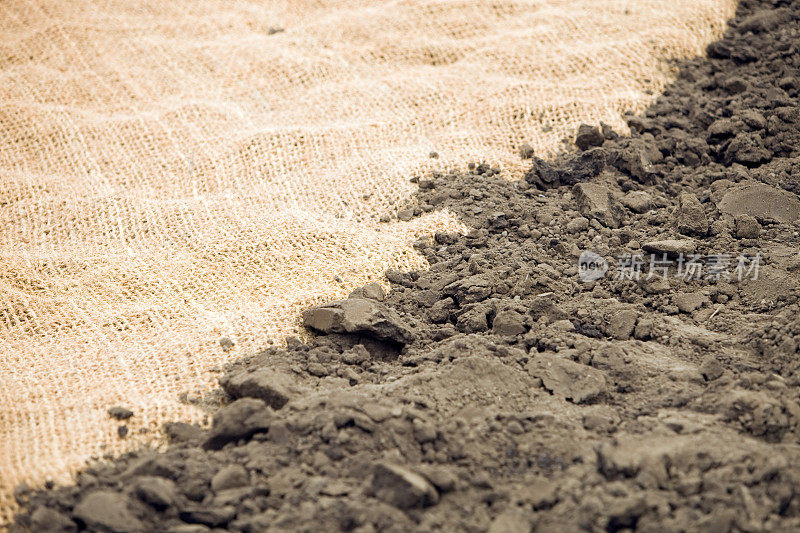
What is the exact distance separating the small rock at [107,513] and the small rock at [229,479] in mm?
213

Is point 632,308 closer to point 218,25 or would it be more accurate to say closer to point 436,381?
point 436,381

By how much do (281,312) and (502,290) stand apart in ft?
2.77

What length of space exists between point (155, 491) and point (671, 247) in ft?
6.91

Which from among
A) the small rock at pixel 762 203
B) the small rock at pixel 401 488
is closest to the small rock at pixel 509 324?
the small rock at pixel 401 488

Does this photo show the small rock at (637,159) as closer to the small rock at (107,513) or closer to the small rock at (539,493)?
the small rock at (539,493)

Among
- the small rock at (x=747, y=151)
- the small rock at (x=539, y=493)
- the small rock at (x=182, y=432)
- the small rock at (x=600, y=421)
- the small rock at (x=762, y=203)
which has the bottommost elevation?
the small rock at (x=182, y=432)

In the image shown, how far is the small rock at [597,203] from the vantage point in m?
3.31

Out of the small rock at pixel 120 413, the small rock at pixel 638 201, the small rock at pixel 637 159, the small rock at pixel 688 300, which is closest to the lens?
the small rock at pixel 120 413

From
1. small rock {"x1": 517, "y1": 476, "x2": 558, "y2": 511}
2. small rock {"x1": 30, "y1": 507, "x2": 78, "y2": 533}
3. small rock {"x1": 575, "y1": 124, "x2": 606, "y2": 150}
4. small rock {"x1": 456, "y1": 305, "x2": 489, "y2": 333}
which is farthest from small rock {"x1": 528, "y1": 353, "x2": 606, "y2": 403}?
small rock {"x1": 575, "y1": 124, "x2": 606, "y2": 150}

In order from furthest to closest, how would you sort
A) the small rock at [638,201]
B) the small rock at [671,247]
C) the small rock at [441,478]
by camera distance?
the small rock at [638,201], the small rock at [671,247], the small rock at [441,478]

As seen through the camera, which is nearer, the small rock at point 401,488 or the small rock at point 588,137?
the small rock at point 401,488

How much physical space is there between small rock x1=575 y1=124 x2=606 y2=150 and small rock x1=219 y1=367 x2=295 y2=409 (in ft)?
6.63

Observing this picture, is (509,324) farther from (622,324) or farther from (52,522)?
(52,522)

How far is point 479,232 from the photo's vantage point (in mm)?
3248
